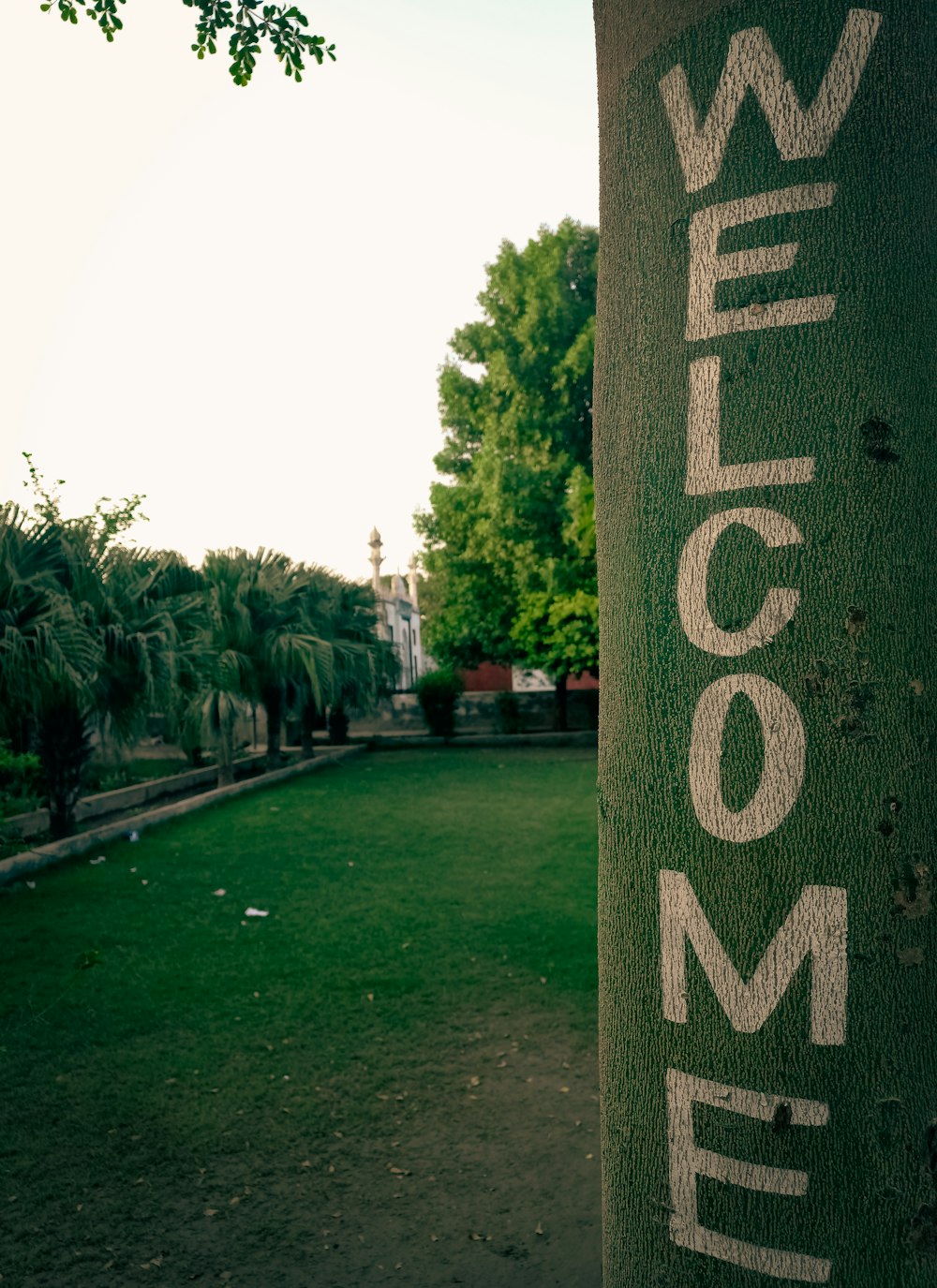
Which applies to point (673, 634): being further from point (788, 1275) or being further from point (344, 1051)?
point (344, 1051)

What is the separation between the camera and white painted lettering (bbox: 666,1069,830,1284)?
5.11 feet

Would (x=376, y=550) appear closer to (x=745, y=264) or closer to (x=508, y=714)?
(x=508, y=714)

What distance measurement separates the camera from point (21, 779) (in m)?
13.6

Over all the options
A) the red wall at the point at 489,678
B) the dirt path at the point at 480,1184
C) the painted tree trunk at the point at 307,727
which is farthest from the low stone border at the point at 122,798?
the red wall at the point at 489,678

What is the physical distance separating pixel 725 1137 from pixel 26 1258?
288 cm

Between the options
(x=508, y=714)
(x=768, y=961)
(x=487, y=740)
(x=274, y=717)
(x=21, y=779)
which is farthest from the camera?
(x=508, y=714)

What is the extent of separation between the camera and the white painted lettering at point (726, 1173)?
1559mm

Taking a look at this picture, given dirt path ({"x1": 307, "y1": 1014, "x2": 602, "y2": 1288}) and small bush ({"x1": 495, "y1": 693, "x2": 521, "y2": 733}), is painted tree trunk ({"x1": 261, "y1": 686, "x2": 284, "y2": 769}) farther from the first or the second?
dirt path ({"x1": 307, "y1": 1014, "x2": 602, "y2": 1288})

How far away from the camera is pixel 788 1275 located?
5.16 feet

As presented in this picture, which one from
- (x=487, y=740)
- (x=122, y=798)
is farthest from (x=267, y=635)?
(x=487, y=740)

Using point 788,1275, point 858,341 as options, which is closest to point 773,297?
point 858,341

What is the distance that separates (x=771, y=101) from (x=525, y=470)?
22376 millimetres

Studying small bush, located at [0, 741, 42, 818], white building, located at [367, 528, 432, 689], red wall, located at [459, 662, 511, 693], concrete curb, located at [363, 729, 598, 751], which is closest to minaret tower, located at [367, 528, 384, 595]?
white building, located at [367, 528, 432, 689]

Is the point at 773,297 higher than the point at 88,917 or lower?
higher
